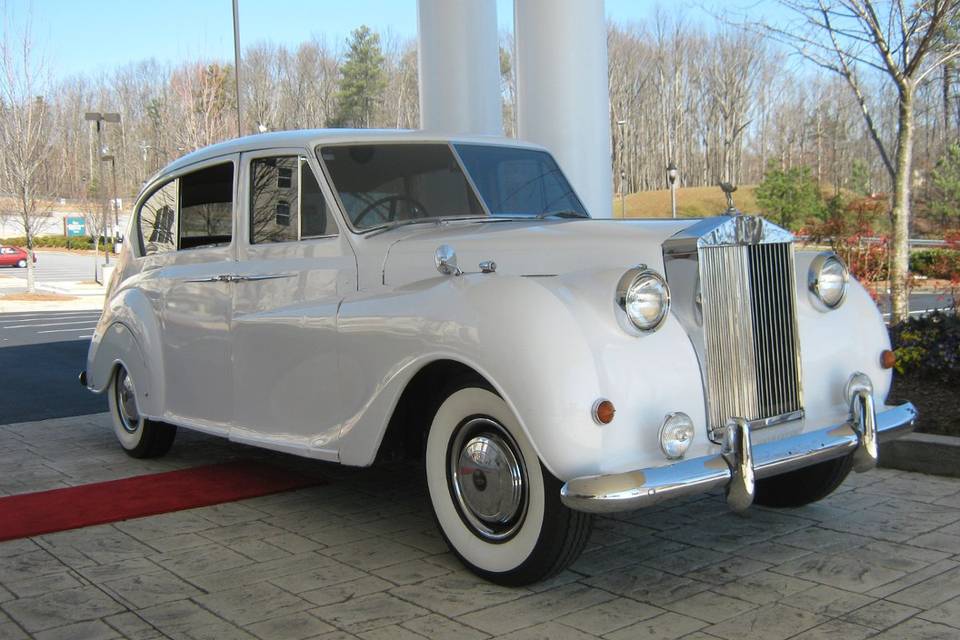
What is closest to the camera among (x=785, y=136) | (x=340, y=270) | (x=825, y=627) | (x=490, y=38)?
(x=825, y=627)

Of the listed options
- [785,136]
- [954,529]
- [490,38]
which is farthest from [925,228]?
[954,529]

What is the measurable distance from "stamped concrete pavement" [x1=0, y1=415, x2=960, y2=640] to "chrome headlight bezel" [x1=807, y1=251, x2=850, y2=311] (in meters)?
1.10

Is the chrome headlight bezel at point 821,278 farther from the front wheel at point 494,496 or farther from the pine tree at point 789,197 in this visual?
the pine tree at point 789,197

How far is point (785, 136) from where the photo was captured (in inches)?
2982

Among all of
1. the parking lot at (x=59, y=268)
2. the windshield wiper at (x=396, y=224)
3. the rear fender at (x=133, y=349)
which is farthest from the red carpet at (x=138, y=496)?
the parking lot at (x=59, y=268)

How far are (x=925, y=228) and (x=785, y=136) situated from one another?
101 feet

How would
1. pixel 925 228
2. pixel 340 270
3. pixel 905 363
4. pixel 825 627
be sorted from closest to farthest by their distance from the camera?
pixel 825 627, pixel 340 270, pixel 905 363, pixel 925 228

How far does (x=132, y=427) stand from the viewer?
6.61 m

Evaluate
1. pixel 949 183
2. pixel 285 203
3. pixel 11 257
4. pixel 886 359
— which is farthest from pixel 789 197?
pixel 11 257

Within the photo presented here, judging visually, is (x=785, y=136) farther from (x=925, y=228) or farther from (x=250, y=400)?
(x=250, y=400)

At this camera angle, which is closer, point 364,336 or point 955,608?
point 955,608

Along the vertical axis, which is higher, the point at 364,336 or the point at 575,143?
the point at 575,143

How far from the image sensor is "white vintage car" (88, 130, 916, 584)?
11.4 ft

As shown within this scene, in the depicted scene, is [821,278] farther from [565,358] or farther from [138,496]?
[138,496]
